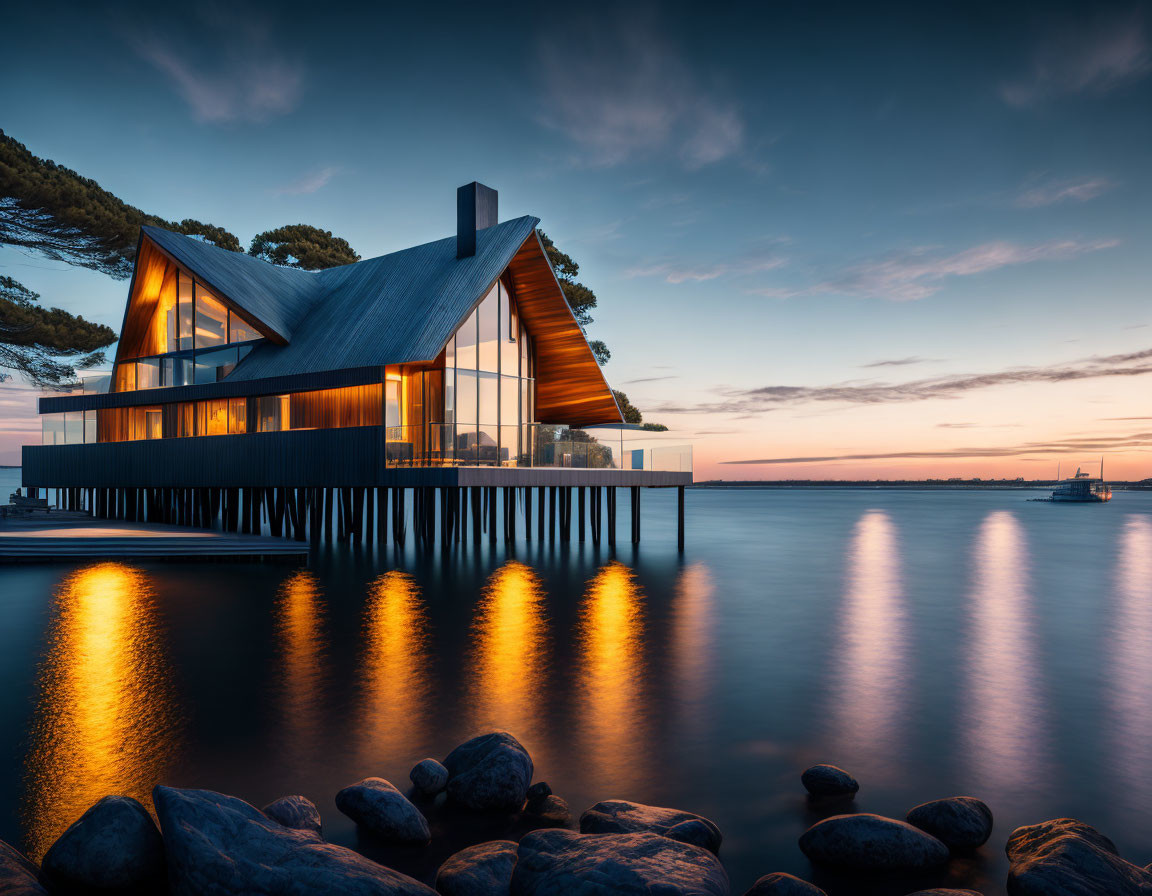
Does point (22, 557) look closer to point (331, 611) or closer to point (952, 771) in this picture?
point (331, 611)

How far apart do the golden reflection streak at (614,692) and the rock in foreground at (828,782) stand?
142cm

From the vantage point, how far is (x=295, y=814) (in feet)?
17.7

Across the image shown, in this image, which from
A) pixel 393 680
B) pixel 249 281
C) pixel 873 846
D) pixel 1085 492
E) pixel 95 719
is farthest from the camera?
pixel 1085 492

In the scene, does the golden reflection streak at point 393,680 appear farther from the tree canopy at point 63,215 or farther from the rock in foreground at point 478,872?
the tree canopy at point 63,215

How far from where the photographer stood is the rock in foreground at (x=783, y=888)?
4492 mm

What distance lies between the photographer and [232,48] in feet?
84.1

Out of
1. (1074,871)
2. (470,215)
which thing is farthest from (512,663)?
(470,215)

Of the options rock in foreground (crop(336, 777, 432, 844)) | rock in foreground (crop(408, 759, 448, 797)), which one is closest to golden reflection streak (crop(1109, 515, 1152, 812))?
rock in foreground (crop(408, 759, 448, 797))

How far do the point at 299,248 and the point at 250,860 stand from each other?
44507 mm

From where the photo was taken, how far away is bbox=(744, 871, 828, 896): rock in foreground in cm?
449

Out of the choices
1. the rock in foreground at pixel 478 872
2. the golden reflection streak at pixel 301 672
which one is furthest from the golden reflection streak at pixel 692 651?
the golden reflection streak at pixel 301 672

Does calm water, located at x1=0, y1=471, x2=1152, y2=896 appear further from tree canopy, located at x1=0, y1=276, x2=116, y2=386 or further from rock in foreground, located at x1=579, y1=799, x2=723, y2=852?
tree canopy, located at x1=0, y1=276, x2=116, y2=386

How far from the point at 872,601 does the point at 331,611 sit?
12987 millimetres

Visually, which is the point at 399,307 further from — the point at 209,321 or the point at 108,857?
the point at 108,857
